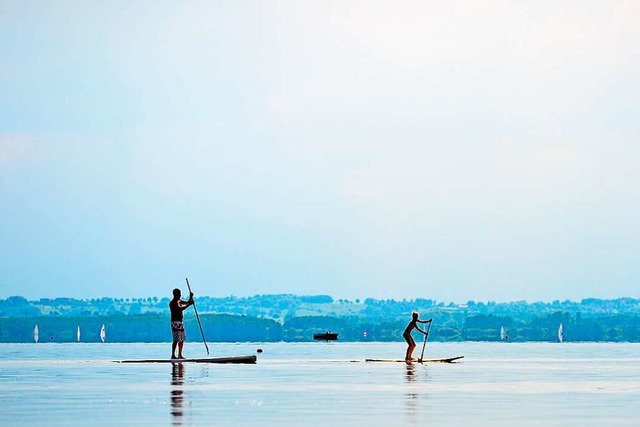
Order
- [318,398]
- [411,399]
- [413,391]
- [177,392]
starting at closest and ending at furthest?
[411,399] < [318,398] < [177,392] < [413,391]

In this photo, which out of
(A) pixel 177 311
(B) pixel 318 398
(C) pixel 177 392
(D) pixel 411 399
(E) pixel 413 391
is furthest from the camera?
(A) pixel 177 311

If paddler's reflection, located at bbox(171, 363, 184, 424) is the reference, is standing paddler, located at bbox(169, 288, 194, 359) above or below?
above

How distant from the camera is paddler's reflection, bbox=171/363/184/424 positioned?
2477cm

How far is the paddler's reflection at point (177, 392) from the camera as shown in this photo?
81.3 ft

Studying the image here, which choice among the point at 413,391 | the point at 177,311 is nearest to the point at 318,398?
the point at 413,391

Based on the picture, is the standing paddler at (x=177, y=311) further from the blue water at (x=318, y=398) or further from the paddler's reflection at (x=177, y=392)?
the blue water at (x=318, y=398)

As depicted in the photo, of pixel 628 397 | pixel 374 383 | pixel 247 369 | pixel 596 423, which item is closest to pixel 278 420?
pixel 596 423

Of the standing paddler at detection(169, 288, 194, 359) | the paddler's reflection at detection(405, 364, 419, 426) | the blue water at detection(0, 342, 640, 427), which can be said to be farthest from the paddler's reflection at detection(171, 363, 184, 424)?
the paddler's reflection at detection(405, 364, 419, 426)

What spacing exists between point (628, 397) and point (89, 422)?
11.3m

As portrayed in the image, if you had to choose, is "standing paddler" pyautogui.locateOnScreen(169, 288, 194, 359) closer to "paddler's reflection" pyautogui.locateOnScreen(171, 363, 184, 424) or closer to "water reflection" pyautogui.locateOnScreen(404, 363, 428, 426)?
"paddler's reflection" pyautogui.locateOnScreen(171, 363, 184, 424)

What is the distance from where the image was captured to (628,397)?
2966 centimetres

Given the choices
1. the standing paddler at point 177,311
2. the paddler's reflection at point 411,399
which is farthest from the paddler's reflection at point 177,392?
the paddler's reflection at point 411,399

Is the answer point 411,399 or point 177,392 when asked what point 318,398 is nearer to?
Answer: point 411,399

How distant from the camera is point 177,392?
31000 millimetres
